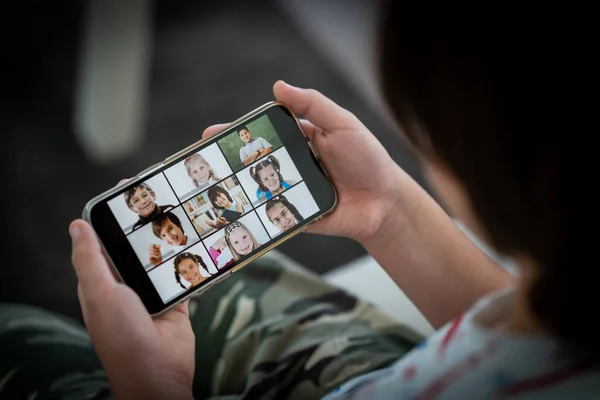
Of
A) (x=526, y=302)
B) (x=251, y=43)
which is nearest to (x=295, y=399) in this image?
(x=526, y=302)

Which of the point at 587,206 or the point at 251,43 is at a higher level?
the point at 251,43

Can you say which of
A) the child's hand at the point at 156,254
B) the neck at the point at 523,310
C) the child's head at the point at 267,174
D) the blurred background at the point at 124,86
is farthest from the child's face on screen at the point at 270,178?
the blurred background at the point at 124,86

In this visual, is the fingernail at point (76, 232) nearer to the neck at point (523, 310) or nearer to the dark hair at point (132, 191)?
the dark hair at point (132, 191)

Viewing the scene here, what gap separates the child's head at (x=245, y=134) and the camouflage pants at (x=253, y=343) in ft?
0.51

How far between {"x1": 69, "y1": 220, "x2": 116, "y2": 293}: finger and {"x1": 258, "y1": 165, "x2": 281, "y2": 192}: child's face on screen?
5.5 inches

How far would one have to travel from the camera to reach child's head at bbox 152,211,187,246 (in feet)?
1.48

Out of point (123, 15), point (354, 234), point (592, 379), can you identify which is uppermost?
point (123, 15)

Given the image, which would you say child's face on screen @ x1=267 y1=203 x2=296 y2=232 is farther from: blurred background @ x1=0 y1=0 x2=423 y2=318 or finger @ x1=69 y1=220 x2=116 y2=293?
blurred background @ x1=0 y1=0 x2=423 y2=318

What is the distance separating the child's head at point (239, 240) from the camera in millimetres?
468

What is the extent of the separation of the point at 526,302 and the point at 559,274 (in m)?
0.05

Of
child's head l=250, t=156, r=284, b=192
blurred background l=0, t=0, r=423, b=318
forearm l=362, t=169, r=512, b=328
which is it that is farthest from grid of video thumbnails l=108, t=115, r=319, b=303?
blurred background l=0, t=0, r=423, b=318

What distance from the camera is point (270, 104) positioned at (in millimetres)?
481

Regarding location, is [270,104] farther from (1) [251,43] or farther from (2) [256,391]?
(1) [251,43]

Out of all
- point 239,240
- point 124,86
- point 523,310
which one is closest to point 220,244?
point 239,240
